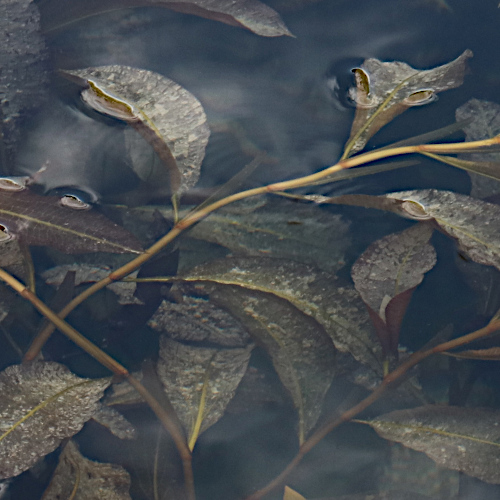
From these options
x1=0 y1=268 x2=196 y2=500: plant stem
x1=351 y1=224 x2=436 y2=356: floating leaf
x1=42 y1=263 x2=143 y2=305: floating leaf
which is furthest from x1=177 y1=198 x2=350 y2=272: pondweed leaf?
x1=0 y1=268 x2=196 y2=500: plant stem

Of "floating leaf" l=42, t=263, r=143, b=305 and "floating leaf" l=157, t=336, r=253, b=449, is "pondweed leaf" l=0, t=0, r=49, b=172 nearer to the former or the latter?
"floating leaf" l=42, t=263, r=143, b=305

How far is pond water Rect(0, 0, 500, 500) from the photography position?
1.41 m

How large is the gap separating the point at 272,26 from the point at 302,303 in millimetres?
976

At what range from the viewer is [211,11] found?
5.17 feet

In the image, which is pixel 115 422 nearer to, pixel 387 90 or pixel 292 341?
pixel 292 341

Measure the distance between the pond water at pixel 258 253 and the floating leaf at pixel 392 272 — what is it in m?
0.07

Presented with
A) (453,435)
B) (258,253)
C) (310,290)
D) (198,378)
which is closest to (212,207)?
(258,253)

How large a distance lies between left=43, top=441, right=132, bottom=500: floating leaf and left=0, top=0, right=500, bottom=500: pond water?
0.06m

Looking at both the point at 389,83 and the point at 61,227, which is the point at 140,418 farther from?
the point at 389,83

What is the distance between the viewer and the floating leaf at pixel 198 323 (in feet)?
4.86

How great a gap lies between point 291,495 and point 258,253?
0.74 m

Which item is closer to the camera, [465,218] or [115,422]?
[465,218]

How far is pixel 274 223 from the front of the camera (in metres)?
1.49

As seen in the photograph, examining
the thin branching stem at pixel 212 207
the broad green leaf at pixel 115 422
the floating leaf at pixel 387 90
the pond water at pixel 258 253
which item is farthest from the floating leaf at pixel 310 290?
the broad green leaf at pixel 115 422
